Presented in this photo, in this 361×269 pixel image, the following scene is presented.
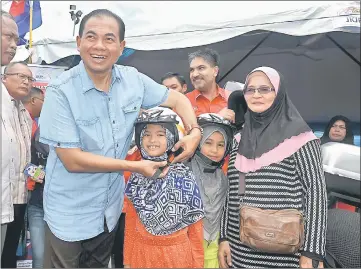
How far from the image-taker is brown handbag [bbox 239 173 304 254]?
162cm

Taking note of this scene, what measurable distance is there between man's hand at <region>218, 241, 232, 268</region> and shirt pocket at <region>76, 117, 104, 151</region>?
74 cm

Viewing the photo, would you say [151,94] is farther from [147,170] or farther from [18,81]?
[18,81]

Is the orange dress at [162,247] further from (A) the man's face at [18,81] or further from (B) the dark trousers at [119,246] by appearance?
(A) the man's face at [18,81]

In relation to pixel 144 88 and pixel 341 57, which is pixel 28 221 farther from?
pixel 341 57

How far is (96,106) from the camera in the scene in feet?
5.41

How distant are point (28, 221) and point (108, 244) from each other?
0.48 m

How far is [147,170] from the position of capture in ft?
5.22

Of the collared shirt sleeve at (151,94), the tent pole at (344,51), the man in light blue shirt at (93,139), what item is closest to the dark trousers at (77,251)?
the man in light blue shirt at (93,139)

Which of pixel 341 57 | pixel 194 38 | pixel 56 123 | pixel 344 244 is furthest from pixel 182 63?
pixel 341 57

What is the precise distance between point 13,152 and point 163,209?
29.7 inches

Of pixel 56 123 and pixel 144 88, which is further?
pixel 144 88

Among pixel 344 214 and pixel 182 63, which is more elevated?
pixel 182 63

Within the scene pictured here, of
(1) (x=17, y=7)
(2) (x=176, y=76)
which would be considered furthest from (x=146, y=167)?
(1) (x=17, y=7)

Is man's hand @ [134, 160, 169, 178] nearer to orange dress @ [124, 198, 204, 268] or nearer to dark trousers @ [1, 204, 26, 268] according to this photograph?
orange dress @ [124, 198, 204, 268]
